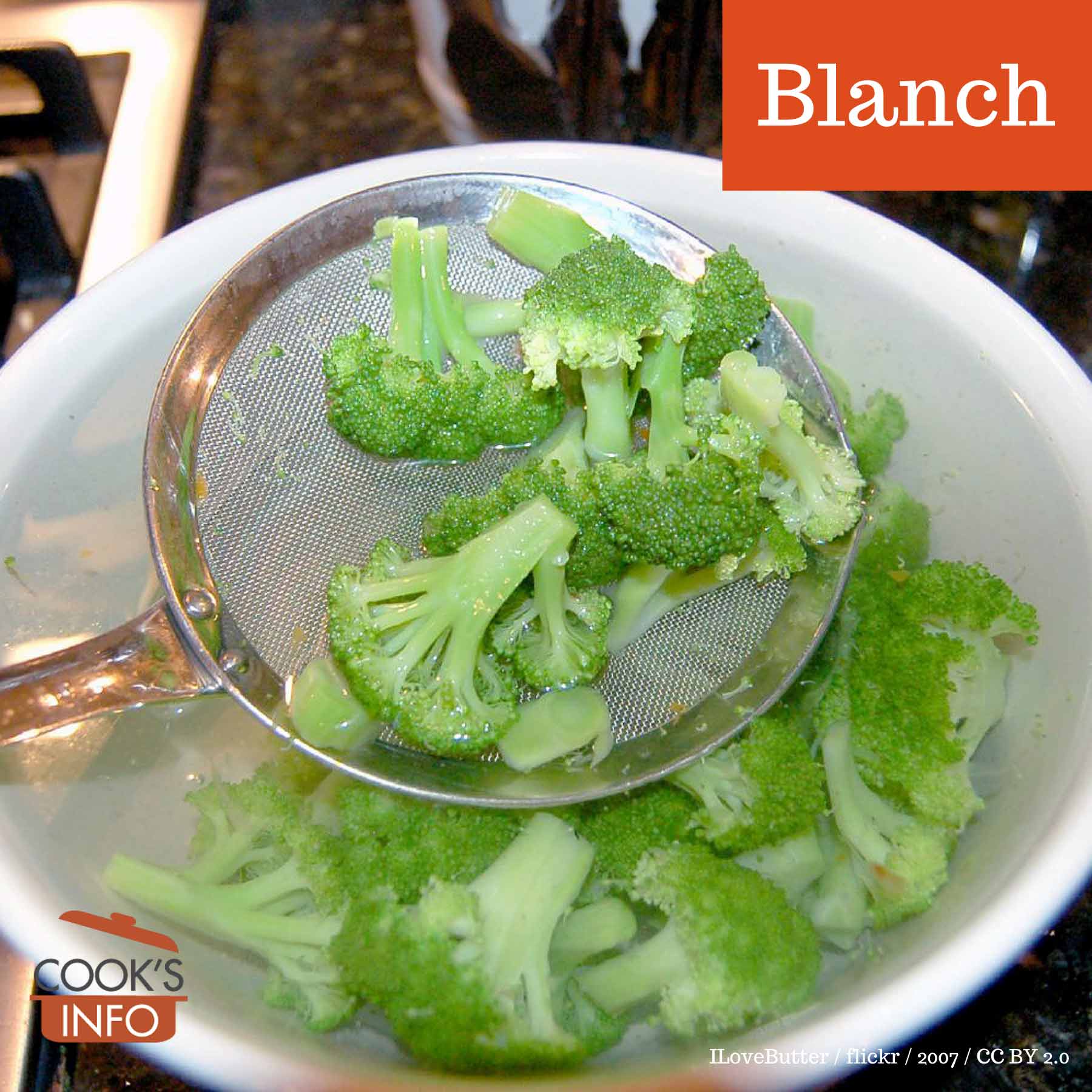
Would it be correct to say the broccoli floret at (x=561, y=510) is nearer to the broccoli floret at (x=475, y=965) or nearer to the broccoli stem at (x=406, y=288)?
the broccoli stem at (x=406, y=288)

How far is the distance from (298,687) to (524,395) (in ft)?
1.66

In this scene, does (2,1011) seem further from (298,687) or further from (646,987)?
(646,987)

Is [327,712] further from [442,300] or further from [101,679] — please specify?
[442,300]

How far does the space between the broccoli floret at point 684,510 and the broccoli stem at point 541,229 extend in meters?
0.39

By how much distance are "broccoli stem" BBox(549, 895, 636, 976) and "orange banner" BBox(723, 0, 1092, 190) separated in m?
1.39

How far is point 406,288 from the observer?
1589 millimetres

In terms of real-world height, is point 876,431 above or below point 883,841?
above

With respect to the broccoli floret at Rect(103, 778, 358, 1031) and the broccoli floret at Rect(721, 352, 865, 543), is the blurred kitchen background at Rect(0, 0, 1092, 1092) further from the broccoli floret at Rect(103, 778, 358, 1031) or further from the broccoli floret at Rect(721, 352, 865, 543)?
the broccoli floret at Rect(103, 778, 358, 1031)

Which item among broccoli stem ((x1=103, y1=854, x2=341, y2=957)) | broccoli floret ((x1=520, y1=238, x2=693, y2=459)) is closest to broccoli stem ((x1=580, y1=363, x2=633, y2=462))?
broccoli floret ((x1=520, y1=238, x2=693, y2=459))

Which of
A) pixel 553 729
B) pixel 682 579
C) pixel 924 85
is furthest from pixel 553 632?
pixel 924 85

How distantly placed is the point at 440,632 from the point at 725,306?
1.96 feet

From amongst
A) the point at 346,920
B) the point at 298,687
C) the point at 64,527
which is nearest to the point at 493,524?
the point at 298,687

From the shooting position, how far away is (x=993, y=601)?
1.44m

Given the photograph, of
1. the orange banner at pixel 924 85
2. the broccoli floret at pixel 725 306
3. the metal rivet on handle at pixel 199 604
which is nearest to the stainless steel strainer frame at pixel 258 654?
the metal rivet on handle at pixel 199 604
